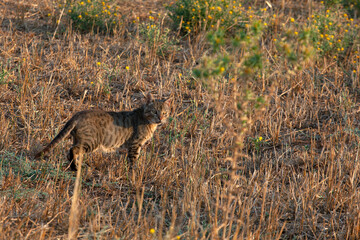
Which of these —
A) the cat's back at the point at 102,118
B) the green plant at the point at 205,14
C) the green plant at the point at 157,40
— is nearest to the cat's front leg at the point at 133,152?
the cat's back at the point at 102,118

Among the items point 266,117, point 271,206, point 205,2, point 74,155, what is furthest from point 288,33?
point 205,2

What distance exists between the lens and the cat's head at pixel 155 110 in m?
6.07

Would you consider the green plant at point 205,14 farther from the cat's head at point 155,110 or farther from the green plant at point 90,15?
the cat's head at point 155,110

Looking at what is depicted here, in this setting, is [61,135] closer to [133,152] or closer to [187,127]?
[133,152]

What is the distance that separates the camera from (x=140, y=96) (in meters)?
7.68

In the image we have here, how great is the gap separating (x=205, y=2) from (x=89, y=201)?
18.1 feet

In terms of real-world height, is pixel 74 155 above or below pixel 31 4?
below

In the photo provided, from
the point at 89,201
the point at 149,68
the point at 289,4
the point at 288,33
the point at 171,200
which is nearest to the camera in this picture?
the point at 288,33

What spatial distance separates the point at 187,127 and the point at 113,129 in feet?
3.94

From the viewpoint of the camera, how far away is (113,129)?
589cm

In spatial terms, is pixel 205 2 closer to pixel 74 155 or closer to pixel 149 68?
pixel 149 68

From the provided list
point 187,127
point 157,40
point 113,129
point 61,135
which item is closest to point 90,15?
point 157,40

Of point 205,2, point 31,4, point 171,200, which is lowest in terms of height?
point 171,200

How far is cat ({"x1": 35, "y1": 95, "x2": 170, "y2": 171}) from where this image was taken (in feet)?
17.9
